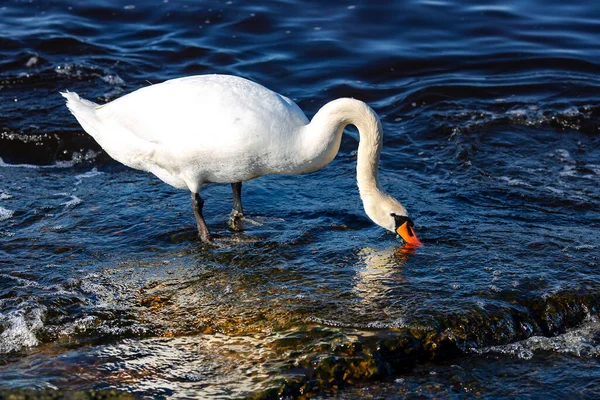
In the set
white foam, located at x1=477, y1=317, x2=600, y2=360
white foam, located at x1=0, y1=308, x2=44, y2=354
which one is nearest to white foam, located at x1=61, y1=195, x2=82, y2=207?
white foam, located at x1=0, y1=308, x2=44, y2=354

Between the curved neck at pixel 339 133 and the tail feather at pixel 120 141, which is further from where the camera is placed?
the tail feather at pixel 120 141

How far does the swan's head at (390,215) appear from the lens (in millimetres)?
7363

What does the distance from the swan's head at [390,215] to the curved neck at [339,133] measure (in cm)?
9

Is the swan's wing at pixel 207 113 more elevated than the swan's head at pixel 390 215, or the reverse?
the swan's wing at pixel 207 113

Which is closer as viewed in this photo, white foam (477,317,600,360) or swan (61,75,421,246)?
white foam (477,317,600,360)

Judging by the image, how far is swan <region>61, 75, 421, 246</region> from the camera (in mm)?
7246

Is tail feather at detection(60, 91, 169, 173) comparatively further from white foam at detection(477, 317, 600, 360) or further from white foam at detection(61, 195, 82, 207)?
white foam at detection(477, 317, 600, 360)

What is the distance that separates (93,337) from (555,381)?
3.05 m

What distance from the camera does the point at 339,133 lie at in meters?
7.41

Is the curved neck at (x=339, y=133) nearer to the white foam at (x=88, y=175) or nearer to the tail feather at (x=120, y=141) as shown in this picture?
the tail feather at (x=120, y=141)

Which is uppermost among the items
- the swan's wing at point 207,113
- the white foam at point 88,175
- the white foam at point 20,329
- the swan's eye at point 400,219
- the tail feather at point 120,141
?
the swan's wing at point 207,113

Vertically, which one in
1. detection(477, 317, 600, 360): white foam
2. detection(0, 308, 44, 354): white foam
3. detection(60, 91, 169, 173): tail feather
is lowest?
detection(477, 317, 600, 360): white foam

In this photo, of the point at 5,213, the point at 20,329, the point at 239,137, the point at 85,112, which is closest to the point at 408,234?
the point at 239,137

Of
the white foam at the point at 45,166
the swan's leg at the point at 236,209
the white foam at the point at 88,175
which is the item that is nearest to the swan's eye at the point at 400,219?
the swan's leg at the point at 236,209
